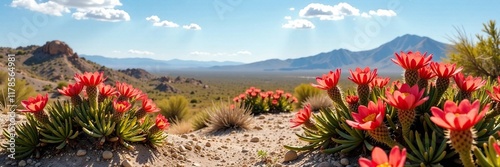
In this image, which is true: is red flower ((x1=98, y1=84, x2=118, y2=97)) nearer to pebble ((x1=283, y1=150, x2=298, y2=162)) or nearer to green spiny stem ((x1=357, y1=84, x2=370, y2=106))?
pebble ((x1=283, y1=150, x2=298, y2=162))

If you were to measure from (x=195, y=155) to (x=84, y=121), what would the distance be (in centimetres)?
192

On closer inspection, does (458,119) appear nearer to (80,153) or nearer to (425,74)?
(425,74)

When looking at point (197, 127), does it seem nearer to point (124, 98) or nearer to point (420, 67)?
point (124, 98)

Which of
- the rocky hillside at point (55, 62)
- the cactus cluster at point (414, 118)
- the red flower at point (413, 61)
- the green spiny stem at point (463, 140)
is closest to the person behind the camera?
the green spiny stem at point (463, 140)

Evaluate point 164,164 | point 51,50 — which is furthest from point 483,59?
point 51,50

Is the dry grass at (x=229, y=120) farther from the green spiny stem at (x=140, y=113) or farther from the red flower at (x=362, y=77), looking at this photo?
the red flower at (x=362, y=77)

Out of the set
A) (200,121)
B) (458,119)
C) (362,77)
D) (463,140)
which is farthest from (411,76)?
(200,121)

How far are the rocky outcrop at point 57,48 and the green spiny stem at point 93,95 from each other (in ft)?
276

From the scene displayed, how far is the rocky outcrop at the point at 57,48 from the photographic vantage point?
83125 mm

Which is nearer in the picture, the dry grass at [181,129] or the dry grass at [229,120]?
the dry grass at [229,120]

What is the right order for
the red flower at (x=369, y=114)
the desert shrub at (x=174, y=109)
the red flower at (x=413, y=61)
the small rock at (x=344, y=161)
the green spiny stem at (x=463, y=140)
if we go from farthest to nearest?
1. the desert shrub at (x=174, y=109)
2. the small rock at (x=344, y=161)
3. the red flower at (x=413, y=61)
4. the red flower at (x=369, y=114)
5. the green spiny stem at (x=463, y=140)

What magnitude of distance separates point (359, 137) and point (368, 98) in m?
0.56

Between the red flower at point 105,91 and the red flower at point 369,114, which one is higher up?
the red flower at point 369,114

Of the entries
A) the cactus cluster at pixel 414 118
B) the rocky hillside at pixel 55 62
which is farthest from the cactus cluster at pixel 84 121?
the rocky hillside at pixel 55 62
